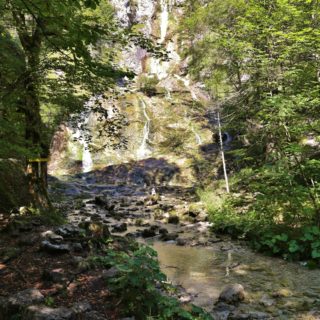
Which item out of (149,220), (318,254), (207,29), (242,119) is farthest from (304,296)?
(207,29)

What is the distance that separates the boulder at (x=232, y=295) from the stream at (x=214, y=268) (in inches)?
4.0

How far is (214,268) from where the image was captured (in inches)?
305

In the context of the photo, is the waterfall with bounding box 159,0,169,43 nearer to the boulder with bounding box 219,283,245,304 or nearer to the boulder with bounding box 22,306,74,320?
the boulder with bounding box 219,283,245,304

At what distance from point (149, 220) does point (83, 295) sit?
34.5 ft

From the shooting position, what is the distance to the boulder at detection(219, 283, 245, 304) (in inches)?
221

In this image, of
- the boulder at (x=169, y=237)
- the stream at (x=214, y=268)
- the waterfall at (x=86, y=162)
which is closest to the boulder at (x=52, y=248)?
the stream at (x=214, y=268)

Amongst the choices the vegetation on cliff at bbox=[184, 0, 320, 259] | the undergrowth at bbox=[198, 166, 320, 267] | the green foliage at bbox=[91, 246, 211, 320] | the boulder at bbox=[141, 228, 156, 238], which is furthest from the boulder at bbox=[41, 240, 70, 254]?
the boulder at bbox=[141, 228, 156, 238]

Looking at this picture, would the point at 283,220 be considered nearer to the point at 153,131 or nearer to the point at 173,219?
the point at 173,219

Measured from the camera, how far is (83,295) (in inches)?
173

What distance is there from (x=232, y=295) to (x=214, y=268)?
6.94 ft

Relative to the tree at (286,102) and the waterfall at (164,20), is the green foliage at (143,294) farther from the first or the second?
the waterfall at (164,20)

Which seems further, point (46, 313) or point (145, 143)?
point (145, 143)

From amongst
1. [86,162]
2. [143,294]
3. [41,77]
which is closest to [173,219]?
[41,77]

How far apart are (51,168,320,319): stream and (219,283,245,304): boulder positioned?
0.34 ft
